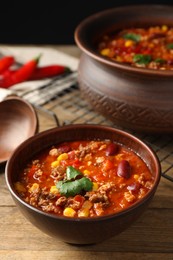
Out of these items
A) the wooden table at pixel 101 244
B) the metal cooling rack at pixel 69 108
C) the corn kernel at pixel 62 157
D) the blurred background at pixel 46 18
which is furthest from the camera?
the blurred background at pixel 46 18

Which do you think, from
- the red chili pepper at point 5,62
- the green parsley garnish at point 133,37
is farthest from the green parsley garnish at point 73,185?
the red chili pepper at point 5,62

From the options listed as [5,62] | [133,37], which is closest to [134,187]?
[133,37]

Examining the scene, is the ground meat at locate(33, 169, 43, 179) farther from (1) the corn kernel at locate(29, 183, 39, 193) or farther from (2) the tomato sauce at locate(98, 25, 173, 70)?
(2) the tomato sauce at locate(98, 25, 173, 70)

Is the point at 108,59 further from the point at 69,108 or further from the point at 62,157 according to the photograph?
the point at 69,108

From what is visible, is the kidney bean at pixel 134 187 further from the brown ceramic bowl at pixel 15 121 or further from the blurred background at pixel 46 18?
the blurred background at pixel 46 18

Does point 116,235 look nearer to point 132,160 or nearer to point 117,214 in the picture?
point 117,214

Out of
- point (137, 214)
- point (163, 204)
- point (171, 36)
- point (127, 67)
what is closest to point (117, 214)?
point (137, 214)
